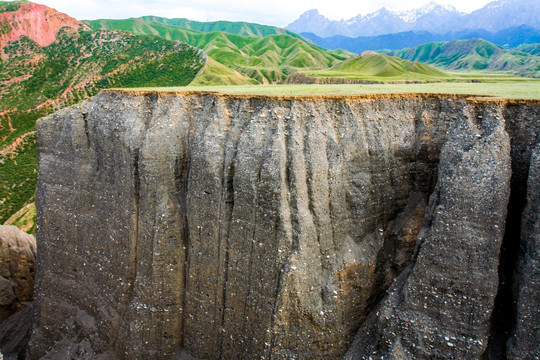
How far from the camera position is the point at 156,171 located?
1673cm

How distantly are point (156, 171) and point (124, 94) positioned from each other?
14.9 feet

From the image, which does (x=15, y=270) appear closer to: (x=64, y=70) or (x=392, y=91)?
(x=392, y=91)

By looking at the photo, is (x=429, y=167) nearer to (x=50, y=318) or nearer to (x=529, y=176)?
→ (x=529, y=176)

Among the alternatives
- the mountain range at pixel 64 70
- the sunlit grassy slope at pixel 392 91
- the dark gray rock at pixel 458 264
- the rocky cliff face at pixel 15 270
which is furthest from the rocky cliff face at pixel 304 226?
the mountain range at pixel 64 70

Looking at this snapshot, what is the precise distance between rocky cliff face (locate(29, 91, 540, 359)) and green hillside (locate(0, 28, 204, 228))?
4117 centimetres

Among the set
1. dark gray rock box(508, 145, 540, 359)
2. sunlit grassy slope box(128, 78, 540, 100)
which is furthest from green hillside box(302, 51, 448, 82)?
dark gray rock box(508, 145, 540, 359)

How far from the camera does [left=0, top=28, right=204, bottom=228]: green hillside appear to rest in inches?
2335

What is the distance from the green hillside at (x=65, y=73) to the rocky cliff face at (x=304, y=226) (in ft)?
135

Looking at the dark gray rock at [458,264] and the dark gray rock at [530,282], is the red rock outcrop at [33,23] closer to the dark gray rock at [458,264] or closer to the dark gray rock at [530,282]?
the dark gray rock at [458,264]

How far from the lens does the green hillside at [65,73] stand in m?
59.3

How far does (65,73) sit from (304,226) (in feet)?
267

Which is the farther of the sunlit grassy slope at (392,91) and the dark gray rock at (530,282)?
the sunlit grassy slope at (392,91)

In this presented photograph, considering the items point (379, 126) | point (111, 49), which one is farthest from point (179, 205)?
point (111, 49)

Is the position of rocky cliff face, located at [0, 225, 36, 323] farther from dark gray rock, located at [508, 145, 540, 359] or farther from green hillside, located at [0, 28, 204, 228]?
green hillside, located at [0, 28, 204, 228]
